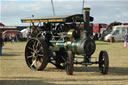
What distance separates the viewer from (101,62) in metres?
10.1

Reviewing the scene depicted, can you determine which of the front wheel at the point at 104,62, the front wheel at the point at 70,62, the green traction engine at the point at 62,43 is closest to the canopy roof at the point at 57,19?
the green traction engine at the point at 62,43

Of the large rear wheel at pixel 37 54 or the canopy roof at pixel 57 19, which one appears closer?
the canopy roof at pixel 57 19

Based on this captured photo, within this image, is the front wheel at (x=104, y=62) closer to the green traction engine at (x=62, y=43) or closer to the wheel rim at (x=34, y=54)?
the green traction engine at (x=62, y=43)

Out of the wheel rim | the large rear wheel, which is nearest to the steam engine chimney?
the large rear wheel

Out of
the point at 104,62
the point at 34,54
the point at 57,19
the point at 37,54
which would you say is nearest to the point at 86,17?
the point at 57,19

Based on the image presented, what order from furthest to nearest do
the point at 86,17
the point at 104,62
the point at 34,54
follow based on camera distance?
1. the point at 34,54
2. the point at 86,17
3. the point at 104,62

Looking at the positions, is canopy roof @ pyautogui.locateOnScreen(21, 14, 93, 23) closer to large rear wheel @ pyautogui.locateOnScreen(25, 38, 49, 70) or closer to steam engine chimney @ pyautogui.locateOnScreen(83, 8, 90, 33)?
steam engine chimney @ pyautogui.locateOnScreen(83, 8, 90, 33)

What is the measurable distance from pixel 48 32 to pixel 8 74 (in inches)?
87.6

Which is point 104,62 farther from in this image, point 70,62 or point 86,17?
point 86,17

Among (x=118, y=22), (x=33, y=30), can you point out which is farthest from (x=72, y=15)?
(x=118, y=22)

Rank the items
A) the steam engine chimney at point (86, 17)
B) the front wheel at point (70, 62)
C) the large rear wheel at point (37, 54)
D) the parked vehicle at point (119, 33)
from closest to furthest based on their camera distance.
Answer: the front wheel at point (70, 62), the steam engine chimney at point (86, 17), the large rear wheel at point (37, 54), the parked vehicle at point (119, 33)

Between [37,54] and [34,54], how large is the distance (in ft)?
0.59

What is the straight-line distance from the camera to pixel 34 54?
1105 cm

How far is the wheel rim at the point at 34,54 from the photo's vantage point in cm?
1084
